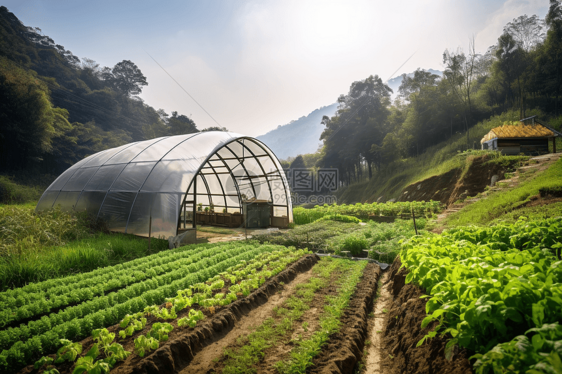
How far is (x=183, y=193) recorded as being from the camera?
376 inches

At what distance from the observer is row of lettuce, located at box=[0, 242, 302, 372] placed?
11.0ft

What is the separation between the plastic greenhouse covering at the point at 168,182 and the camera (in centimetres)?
983

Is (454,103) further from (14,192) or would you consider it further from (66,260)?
(14,192)

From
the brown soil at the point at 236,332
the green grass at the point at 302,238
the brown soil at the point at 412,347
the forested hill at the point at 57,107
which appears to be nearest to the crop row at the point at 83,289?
the brown soil at the point at 236,332

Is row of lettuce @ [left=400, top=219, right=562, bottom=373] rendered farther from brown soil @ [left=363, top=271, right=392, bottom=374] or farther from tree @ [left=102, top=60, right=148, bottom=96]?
tree @ [left=102, top=60, right=148, bottom=96]

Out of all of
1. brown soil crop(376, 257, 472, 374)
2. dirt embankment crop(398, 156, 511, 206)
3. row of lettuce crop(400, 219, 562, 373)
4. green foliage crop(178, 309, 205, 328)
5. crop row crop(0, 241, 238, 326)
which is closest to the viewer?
row of lettuce crop(400, 219, 562, 373)

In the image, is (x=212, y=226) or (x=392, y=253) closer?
(x=392, y=253)

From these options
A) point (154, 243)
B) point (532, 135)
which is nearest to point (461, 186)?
point (532, 135)

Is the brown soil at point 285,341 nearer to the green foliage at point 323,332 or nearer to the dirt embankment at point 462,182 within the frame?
the green foliage at point 323,332

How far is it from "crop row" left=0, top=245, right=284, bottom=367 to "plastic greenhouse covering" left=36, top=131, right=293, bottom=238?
3.48 metres

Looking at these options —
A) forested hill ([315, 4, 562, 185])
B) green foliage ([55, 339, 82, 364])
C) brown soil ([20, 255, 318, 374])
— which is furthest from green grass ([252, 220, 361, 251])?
forested hill ([315, 4, 562, 185])

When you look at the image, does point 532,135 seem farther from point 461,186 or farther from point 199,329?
point 199,329

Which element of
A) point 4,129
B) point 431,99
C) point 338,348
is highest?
point 431,99

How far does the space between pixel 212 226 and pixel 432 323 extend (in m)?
13.4
